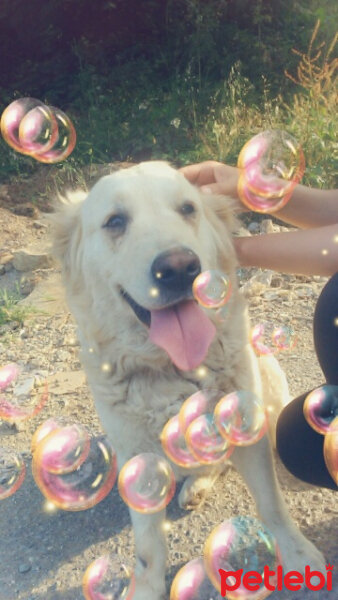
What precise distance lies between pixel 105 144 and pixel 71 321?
3098 millimetres

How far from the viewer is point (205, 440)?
2.25m

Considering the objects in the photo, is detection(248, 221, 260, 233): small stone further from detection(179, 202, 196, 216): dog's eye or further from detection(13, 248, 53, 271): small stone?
detection(179, 202, 196, 216): dog's eye

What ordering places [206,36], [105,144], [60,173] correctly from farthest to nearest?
[206,36], [105,144], [60,173]

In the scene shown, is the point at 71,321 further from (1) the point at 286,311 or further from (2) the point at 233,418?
(2) the point at 233,418

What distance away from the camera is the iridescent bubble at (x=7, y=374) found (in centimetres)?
349

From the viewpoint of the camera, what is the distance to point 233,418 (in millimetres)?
2199

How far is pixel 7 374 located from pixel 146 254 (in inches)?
71.7

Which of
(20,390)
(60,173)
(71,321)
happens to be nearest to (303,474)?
(20,390)

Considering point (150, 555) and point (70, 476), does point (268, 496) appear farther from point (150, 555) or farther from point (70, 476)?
point (70, 476)

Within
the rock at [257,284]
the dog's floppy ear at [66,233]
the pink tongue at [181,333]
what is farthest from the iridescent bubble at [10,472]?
the rock at [257,284]

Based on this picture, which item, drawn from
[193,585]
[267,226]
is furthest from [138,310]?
[267,226]

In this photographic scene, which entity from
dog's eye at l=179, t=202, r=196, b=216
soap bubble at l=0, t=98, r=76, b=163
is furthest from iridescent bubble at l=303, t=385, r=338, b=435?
soap bubble at l=0, t=98, r=76, b=163

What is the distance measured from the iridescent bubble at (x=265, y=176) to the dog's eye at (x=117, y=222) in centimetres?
52

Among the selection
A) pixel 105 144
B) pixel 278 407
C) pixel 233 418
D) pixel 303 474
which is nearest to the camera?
pixel 233 418
